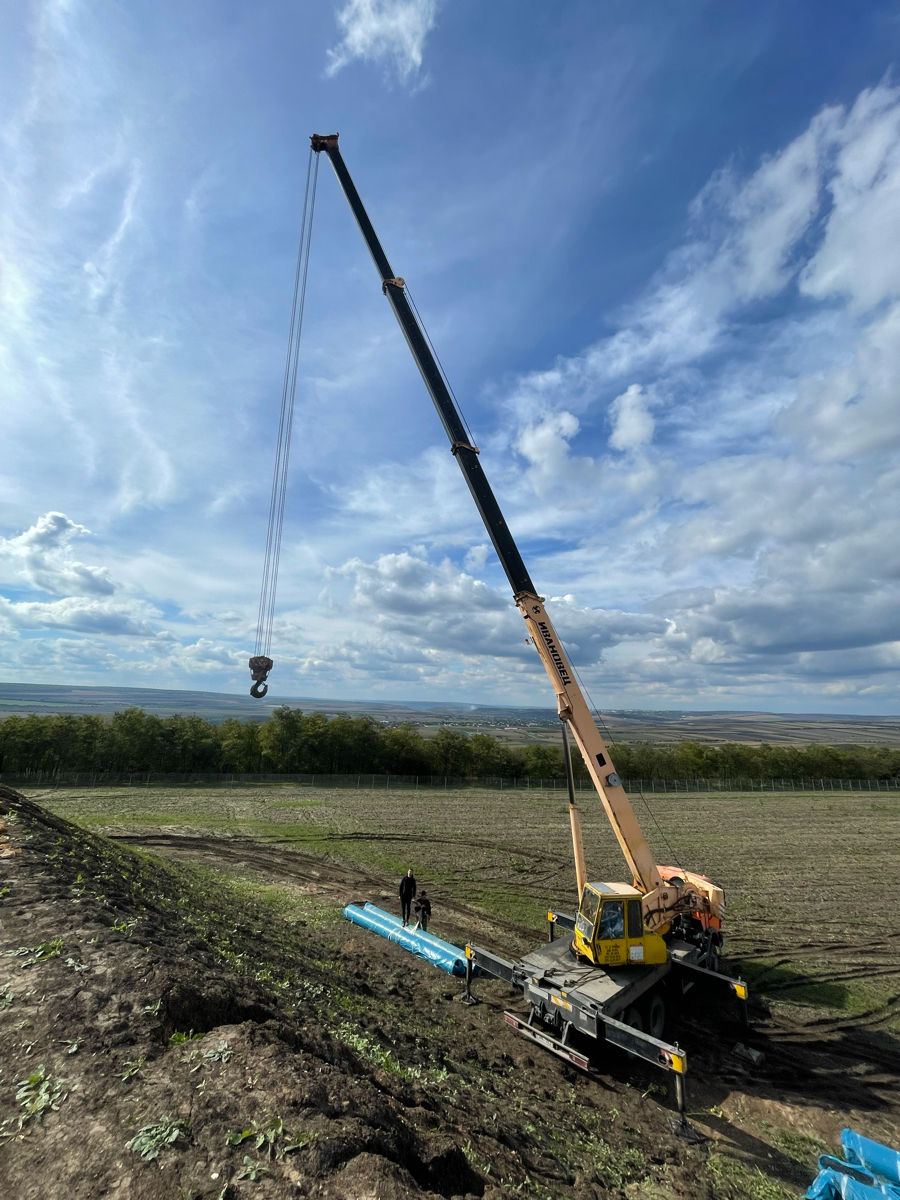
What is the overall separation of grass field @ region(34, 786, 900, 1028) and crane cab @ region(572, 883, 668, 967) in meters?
5.33

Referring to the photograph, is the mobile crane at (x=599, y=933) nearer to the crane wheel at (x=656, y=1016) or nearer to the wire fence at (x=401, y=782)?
the crane wheel at (x=656, y=1016)

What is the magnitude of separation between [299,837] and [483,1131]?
82.7 feet

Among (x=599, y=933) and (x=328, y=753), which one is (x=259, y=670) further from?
(x=328, y=753)

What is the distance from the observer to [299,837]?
99.0ft

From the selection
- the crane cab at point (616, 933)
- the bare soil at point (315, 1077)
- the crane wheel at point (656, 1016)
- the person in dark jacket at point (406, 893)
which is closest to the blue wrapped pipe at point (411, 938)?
the person in dark jacket at point (406, 893)

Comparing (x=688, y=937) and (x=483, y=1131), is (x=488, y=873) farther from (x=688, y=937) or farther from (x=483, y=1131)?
(x=483, y=1131)

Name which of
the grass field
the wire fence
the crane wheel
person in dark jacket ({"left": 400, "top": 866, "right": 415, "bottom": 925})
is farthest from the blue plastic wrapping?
the wire fence

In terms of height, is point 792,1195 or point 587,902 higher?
point 587,902

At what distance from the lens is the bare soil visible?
5234 mm

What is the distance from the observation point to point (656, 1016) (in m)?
11.8

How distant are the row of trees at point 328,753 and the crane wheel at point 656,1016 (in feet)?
172

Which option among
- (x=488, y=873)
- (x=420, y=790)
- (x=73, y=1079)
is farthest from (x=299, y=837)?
(x=420, y=790)

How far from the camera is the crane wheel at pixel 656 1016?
1162 cm

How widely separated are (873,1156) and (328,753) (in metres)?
61.3
